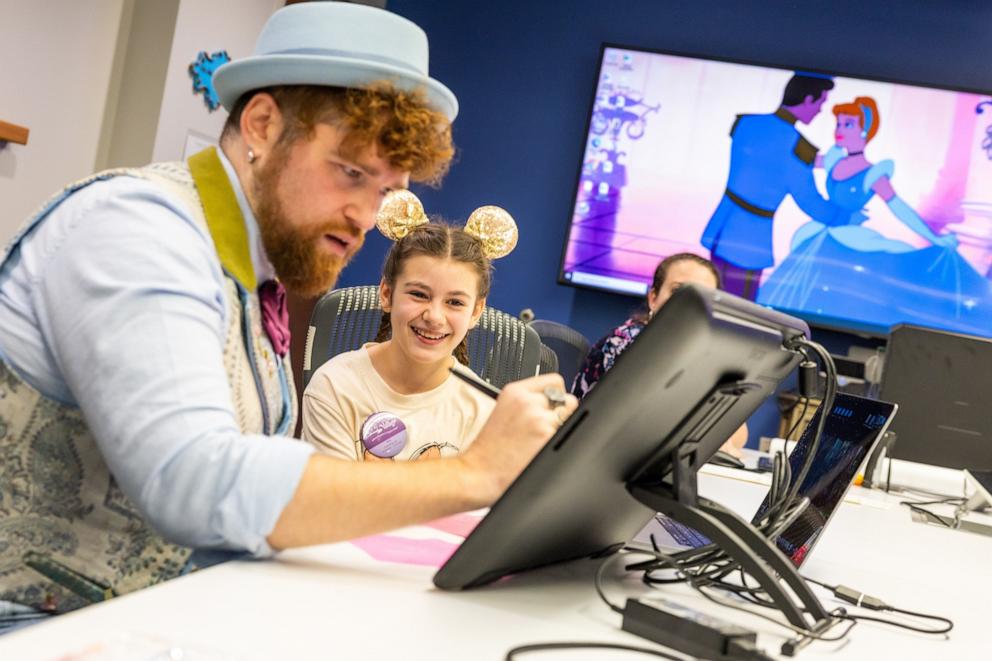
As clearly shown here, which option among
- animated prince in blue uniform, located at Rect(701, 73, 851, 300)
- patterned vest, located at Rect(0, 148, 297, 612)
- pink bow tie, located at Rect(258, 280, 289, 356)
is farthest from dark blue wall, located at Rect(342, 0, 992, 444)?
patterned vest, located at Rect(0, 148, 297, 612)

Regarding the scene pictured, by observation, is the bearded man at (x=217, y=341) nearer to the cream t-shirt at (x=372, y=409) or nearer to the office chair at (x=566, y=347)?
the cream t-shirt at (x=372, y=409)

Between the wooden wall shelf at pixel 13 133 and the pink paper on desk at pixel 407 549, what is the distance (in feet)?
8.82

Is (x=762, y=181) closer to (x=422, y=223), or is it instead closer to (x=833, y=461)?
(x=422, y=223)

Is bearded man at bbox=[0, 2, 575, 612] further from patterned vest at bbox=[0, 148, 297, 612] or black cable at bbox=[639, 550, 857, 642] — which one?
black cable at bbox=[639, 550, 857, 642]

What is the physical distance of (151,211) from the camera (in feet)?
2.91

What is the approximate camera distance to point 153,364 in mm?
790

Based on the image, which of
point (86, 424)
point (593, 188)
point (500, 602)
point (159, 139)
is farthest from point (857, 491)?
point (159, 139)

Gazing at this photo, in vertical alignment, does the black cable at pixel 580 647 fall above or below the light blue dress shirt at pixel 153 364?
below

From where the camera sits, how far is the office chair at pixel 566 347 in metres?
3.49

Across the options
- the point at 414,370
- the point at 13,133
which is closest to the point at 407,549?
the point at 414,370

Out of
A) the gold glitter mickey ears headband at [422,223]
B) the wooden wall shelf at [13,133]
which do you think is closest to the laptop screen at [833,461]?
the gold glitter mickey ears headband at [422,223]

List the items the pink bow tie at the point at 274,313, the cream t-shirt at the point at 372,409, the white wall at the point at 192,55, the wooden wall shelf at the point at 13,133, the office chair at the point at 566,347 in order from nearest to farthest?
the pink bow tie at the point at 274,313, the cream t-shirt at the point at 372,409, the wooden wall shelf at the point at 13,133, the office chair at the point at 566,347, the white wall at the point at 192,55

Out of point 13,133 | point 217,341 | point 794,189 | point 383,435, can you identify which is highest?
point 794,189

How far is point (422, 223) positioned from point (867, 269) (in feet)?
8.23
